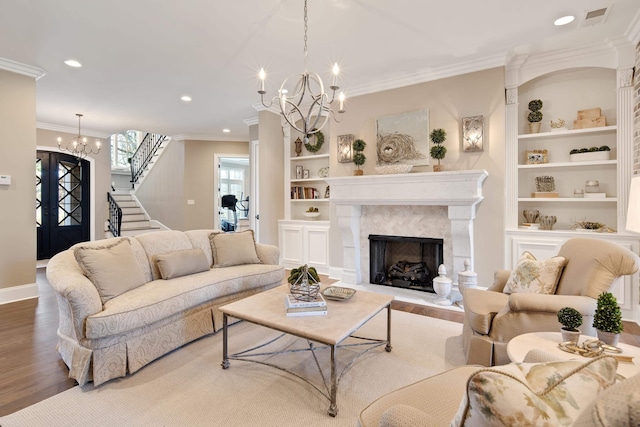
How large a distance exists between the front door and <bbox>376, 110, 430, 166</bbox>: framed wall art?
670cm

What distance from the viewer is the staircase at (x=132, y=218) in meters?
7.95

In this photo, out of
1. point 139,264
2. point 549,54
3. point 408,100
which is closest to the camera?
point 139,264

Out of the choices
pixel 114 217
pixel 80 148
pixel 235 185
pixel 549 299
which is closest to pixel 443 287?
pixel 549 299

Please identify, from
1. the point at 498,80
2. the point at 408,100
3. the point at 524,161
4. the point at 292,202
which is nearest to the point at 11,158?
the point at 292,202

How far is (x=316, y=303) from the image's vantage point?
217 centimetres

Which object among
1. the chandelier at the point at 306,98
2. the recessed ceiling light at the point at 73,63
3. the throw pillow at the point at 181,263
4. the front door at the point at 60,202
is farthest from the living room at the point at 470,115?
the front door at the point at 60,202

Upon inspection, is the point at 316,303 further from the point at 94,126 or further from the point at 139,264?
the point at 94,126

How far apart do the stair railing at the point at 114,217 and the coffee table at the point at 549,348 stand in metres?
7.89

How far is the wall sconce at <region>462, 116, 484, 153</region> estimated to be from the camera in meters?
3.81

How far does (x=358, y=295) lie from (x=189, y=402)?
1.37 m

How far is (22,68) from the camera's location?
394 centimetres

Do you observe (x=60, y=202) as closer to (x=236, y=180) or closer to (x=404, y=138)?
(x=236, y=180)

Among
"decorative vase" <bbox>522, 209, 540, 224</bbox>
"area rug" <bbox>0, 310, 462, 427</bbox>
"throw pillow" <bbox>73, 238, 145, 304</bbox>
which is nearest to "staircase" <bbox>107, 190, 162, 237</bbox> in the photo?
"throw pillow" <bbox>73, 238, 145, 304</bbox>

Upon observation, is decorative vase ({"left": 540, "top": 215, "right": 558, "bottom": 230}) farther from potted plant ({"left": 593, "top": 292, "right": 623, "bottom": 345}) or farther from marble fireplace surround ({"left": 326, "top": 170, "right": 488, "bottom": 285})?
potted plant ({"left": 593, "top": 292, "right": 623, "bottom": 345})
